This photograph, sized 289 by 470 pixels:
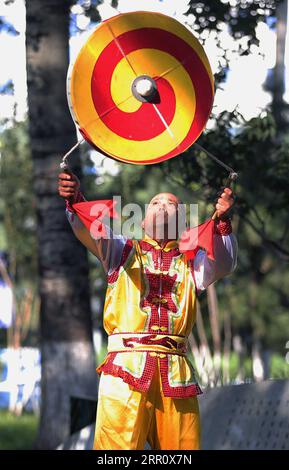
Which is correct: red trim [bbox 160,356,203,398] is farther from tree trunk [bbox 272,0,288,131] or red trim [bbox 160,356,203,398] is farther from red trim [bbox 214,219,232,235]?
tree trunk [bbox 272,0,288,131]

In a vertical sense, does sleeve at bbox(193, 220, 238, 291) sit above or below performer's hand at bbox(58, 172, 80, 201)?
below

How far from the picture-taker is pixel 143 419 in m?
6.46

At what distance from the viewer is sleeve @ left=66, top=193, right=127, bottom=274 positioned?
659 cm

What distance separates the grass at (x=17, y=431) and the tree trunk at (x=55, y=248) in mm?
1045

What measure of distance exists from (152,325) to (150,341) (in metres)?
0.09

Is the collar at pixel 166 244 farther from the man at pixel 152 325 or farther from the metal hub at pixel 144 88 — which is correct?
the metal hub at pixel 144 88

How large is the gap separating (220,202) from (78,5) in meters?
6.59

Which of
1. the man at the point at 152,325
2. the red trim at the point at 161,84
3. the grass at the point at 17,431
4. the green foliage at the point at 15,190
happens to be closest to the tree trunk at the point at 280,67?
the green foliage at the point at 15,190

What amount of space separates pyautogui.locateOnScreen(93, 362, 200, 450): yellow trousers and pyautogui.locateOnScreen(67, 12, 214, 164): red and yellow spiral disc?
1.30m

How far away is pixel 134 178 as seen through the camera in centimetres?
1992

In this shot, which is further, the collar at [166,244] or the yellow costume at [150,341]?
the collar at [166,244]

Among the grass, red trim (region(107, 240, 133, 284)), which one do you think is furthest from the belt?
the grass

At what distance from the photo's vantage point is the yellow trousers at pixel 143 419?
6.45 meters
